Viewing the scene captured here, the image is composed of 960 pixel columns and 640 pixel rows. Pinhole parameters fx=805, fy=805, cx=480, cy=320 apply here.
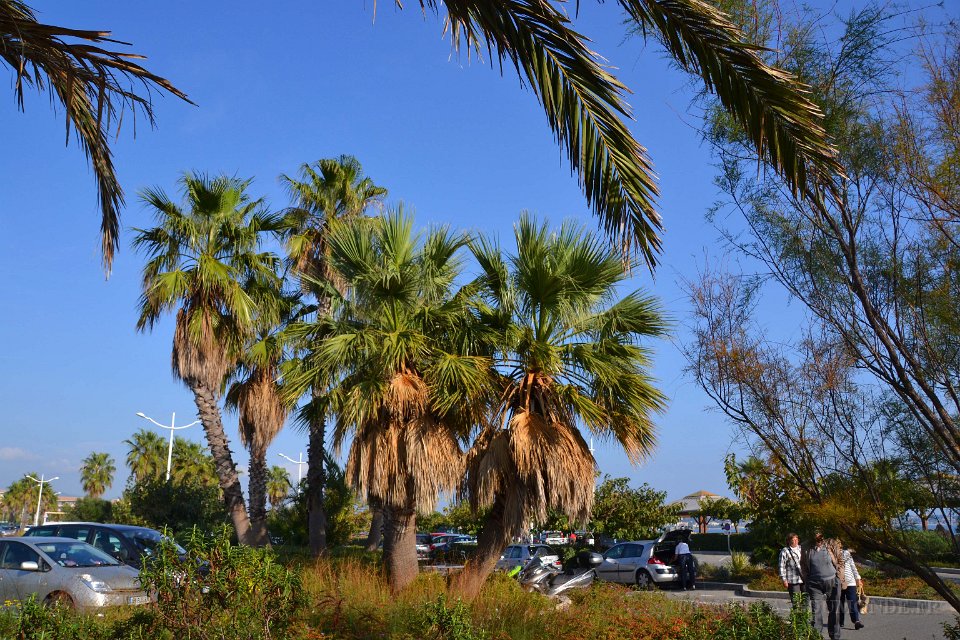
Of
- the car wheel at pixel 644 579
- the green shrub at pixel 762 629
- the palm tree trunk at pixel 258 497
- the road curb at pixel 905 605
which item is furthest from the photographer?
the car wheel at pixel 644 579

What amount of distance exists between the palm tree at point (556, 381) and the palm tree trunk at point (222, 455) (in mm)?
10669

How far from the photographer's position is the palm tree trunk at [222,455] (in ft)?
68.6

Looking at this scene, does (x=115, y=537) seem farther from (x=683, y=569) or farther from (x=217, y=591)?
(x=683, y=569)

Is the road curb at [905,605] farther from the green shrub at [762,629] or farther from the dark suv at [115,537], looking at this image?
the dark suv at [115,537]

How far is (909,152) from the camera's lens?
22.6 ft

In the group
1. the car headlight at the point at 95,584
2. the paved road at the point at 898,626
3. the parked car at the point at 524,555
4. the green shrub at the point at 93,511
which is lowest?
the paved road at the point at 898,626

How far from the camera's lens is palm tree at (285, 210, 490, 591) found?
12433mm

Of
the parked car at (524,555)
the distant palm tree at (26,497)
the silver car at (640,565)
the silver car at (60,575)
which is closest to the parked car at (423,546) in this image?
the parked car at (524,555)

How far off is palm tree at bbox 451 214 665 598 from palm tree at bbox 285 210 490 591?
658mm

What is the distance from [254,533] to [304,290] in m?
6.70

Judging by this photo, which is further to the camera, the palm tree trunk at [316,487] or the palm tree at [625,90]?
the palm tree trunk at [316,487]

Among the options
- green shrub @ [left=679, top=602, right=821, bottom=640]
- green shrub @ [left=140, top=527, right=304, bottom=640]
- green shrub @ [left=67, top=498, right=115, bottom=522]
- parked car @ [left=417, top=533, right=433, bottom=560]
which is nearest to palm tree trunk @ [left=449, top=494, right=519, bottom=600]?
green shrub @ [left=679, top=602, right=821, bottom=640]

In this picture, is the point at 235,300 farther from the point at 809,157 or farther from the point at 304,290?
the point at 809,157

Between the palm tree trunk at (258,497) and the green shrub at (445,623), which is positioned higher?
the palm tree trunk at (258,497)
